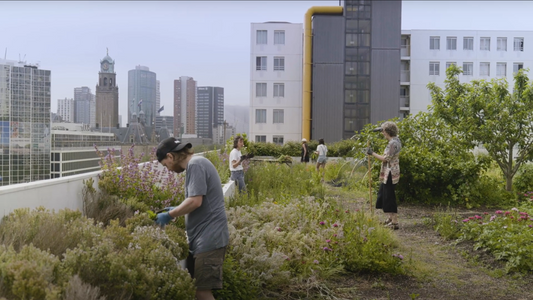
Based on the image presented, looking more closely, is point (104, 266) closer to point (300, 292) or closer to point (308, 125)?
point (300, 292)

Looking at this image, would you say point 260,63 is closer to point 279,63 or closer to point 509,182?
point 279,63

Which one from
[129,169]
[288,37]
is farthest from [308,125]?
[129,169]

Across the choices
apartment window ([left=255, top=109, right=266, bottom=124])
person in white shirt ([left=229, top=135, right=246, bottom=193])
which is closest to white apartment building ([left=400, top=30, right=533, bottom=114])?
apartment window ([left=255, top=109, right=266, bottom=124])

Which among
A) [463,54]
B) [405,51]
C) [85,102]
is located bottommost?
[85,102]

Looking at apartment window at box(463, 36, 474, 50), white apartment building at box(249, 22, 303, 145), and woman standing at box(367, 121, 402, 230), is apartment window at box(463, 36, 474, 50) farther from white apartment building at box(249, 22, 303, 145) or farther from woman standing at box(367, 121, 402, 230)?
woman standing at box(367, 121, 402, 230)

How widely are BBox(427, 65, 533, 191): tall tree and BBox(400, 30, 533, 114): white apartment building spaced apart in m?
32.4

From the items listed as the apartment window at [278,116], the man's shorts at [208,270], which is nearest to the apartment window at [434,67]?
the apartment window at [278,116]

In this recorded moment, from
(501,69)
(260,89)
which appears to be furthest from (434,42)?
(260,89)

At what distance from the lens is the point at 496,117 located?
13039 millimetres

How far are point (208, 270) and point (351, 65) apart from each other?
3850 centimetres

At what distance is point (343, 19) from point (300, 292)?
37743 mm

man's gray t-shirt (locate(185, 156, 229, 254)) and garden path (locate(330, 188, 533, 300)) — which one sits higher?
man's gray t-shirt (locate(185, 156, 229, 254))

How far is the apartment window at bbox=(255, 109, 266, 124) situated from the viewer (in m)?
42.5

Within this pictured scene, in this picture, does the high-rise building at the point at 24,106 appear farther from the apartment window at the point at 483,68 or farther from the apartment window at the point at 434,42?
the apartment window at the point at 483,68
